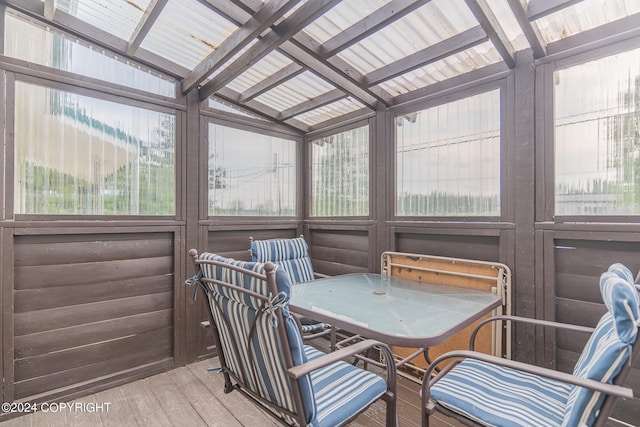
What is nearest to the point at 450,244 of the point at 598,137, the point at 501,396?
the point at 598,137

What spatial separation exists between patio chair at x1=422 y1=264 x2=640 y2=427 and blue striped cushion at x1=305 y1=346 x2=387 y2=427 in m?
0.24

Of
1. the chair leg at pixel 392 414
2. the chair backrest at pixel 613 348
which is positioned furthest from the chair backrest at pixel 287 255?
the chair backrest at pixel 613 348

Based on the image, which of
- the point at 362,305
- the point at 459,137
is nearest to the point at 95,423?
the point at 362,305

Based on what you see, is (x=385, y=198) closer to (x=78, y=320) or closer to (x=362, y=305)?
(x=362, y=305)

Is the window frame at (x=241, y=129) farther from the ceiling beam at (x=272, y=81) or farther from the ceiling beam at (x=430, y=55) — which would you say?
the ceiling beam at (x=430, y=55)

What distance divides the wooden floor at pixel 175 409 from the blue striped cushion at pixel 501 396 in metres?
0.69

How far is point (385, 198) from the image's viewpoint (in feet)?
9.62

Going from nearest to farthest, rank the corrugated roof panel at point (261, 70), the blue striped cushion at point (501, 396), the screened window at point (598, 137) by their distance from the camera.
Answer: the blue striped cushion at point (501, 396)
the screened window at point (598, 137)
the corrugated roof panel at point (261, 70)

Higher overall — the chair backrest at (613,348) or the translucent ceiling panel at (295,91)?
the translucent ceiling panel at (295,91)

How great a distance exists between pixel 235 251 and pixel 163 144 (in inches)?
47.5

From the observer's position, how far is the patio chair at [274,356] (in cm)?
116

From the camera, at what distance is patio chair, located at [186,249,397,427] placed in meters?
1.16

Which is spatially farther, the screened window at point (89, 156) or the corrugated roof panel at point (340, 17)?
Answer: the screened window at point (89, 156)

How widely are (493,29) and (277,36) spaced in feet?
4.24
